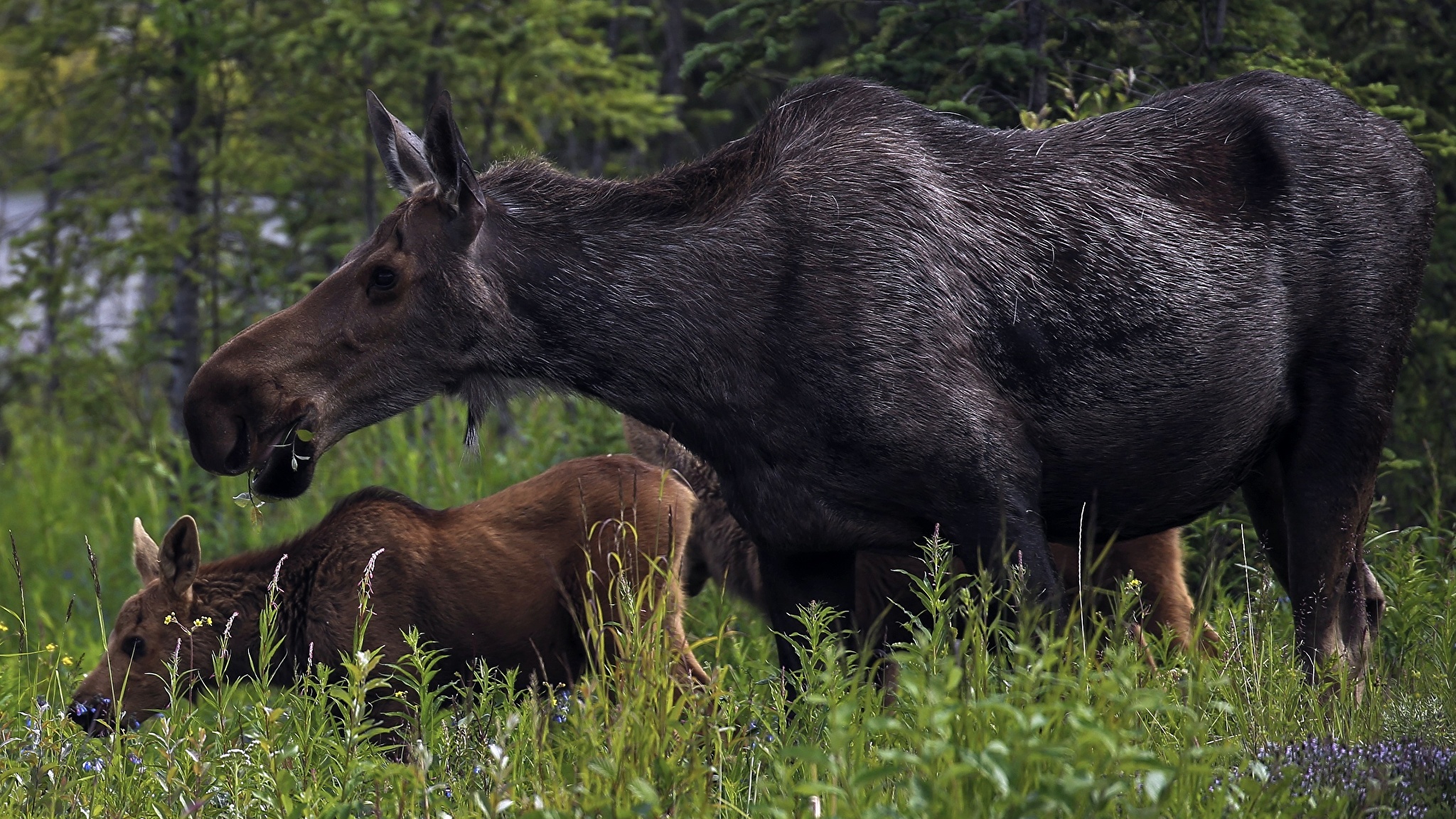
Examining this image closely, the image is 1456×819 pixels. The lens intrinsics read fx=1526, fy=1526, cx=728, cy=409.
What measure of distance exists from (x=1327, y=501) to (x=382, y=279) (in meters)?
3.18

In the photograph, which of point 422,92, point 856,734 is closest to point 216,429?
point 856,734

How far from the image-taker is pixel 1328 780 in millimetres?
3650

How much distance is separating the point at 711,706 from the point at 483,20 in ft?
21.6

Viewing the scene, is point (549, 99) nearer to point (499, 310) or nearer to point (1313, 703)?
point (499, 310)

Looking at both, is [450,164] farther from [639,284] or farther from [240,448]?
[240,448]

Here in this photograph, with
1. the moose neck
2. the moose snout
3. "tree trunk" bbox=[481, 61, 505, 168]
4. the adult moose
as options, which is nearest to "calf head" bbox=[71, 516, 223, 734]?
the moose snout

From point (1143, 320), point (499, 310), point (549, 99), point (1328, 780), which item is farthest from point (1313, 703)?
point (549, 99)

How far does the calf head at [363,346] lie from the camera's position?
15.4 ft

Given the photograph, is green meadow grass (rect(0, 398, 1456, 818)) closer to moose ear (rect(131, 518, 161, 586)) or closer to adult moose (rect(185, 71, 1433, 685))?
adult moose (rect(185, 71, 1433, 685))

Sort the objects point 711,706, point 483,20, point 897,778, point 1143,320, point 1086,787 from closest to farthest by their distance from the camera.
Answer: point 1086,787, point 897,778, point 711,706, point 1143,320, point 483,20

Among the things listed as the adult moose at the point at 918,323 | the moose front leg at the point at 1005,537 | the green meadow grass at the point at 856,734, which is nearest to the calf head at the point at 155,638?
the green meadow grass at the point at 856,734

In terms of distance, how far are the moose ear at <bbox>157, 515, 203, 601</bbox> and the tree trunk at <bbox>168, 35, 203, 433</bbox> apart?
4180 mm

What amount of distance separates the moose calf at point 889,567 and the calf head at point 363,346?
0.89 m

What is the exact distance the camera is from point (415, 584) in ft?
20.2
